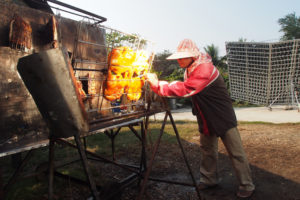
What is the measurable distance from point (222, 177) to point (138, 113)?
237cm

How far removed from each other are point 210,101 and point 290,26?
38.4 metres

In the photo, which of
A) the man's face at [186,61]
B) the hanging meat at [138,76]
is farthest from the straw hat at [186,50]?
the hanging meat at [138,76]

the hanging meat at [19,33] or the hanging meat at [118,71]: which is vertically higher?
the hanging meat at [19,33]

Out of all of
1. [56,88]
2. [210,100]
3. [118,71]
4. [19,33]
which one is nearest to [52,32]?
[19,33]

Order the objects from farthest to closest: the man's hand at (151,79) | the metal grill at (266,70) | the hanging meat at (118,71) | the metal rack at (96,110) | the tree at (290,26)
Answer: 1. the tree at (290,26)
2. the metal grill at (266,70)
3. the man's hand at (151,79)
4. the hanging meat at (118,71)
5. the metal rack at (96,110)

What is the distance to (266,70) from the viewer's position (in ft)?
36.5

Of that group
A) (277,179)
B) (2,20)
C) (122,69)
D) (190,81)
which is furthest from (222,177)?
(2,20)

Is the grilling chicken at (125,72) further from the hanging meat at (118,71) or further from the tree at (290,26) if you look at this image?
the tree at (290,26)

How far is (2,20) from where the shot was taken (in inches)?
109

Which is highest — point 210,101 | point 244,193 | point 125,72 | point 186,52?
point 186,52

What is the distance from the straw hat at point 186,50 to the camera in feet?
10.0

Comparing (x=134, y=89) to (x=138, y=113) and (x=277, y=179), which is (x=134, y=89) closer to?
(x=138, y=113)

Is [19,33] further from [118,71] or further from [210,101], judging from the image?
[210,101]

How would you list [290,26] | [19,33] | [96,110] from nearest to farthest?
[96,110], [19,33], [290,26]
